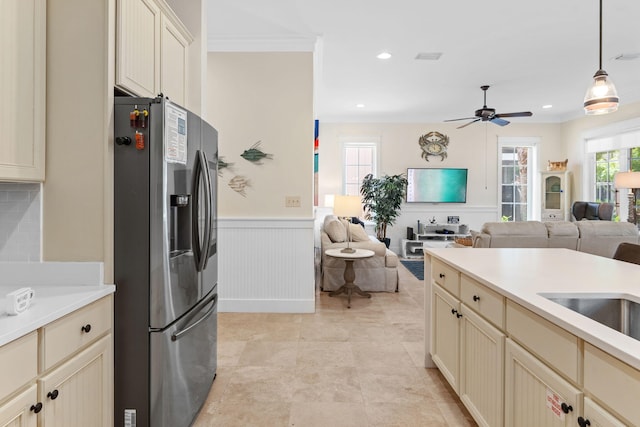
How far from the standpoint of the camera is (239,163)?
391cm

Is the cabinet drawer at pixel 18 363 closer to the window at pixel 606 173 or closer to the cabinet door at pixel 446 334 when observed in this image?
the cabinet door at pixel 446 334

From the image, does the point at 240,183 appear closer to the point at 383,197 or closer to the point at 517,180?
the point at 383,197

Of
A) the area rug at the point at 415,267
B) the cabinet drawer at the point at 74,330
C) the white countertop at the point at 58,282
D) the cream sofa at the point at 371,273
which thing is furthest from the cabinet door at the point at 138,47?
the area rug at the point at 415,267

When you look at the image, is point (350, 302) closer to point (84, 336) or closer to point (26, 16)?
point (84, 336)

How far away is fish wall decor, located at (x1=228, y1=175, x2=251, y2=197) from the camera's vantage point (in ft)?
12.8

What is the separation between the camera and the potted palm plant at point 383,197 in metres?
7.09

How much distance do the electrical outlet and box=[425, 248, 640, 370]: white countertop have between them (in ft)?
5.64

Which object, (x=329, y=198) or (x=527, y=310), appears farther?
(x=329, y=198)

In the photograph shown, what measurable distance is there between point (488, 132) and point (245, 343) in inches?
266

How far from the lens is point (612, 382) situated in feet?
3.16

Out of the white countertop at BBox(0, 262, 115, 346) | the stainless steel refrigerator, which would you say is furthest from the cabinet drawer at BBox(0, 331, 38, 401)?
the stainless steel refrigerator

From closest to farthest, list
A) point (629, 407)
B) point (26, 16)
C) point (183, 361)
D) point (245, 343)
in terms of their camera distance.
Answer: point (629, 407)
point (26, 16)
point (183, 361)
point (245, 343)

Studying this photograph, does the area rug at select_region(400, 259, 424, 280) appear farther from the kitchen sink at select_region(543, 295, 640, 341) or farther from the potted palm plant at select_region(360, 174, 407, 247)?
the kitchen sink at select_region(543, 295, 640, 341)

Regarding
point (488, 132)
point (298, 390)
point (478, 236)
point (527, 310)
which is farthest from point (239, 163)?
point (488, 132)
